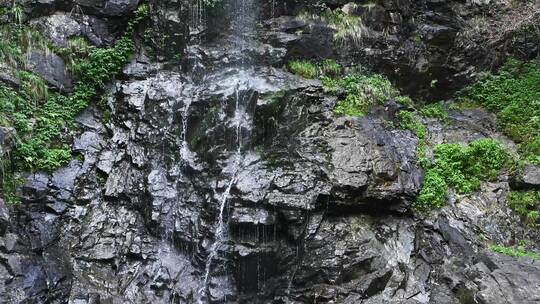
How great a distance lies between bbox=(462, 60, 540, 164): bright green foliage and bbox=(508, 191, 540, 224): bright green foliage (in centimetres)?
86

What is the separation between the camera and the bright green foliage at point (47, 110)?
7.86 metres

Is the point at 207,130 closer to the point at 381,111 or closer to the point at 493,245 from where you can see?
the point at 381,111

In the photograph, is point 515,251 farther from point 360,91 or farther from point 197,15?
point 197,15

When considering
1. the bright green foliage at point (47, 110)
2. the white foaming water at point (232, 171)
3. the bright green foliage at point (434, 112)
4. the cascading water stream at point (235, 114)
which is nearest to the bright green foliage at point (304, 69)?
the cascading water stream at point (235, 114)

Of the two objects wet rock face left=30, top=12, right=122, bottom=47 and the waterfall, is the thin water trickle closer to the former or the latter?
the waterfall

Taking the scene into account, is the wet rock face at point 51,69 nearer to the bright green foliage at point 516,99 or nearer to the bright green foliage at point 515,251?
the bright green foliage at point 515,251

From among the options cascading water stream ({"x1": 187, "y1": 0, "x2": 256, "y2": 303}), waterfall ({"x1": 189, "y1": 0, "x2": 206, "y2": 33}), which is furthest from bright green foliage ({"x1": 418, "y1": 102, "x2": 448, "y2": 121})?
waterfall ({"x1": 189, "y1": 0, "x2": 206, "y2": 33})

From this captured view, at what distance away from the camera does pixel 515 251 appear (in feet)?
23.6

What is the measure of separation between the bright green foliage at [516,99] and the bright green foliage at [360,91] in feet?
6.86

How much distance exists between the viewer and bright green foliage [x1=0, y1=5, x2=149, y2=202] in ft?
25.8

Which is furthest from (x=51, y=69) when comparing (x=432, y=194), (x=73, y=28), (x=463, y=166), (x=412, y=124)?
(x=463, y=166)

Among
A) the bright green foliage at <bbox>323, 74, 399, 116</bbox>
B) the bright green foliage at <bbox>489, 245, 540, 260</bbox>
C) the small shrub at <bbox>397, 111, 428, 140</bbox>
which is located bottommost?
the bright green foliage at <bbox>489, 245, 540, 260</bbox>

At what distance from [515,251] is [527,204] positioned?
3.97 ft

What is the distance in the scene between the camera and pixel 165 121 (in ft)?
30.4
